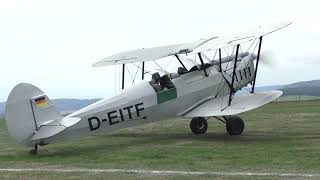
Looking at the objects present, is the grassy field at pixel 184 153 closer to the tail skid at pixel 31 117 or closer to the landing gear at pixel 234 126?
the landing gear at pixel 234 126

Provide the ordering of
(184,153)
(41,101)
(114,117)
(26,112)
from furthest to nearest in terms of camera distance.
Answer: (114,117)
(41,101)
(26,112)
(184,153)

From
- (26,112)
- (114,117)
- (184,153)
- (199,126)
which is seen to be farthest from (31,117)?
(199,126)

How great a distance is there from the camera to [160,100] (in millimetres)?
13844

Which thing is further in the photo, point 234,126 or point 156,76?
point 234,126

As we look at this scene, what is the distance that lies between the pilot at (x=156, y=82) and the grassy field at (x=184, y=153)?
1439 millimetres

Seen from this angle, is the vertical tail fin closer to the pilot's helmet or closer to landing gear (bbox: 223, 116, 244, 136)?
the pilot's helmet

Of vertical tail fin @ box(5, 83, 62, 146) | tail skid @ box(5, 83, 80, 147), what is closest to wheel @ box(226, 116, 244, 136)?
tail skid @ box(5, 83, 80, 147)

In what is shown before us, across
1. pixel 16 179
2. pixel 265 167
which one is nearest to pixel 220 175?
pixel 265 167

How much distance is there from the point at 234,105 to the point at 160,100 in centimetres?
204

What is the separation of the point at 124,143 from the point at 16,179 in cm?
552

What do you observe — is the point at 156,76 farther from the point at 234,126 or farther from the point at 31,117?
the point at 31,117

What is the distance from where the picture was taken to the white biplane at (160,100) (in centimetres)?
1099

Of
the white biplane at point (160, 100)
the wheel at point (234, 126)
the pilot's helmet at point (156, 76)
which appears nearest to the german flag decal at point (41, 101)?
the white biplane at point (160, 100)

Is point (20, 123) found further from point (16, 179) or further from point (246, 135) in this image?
point (246, 135)
